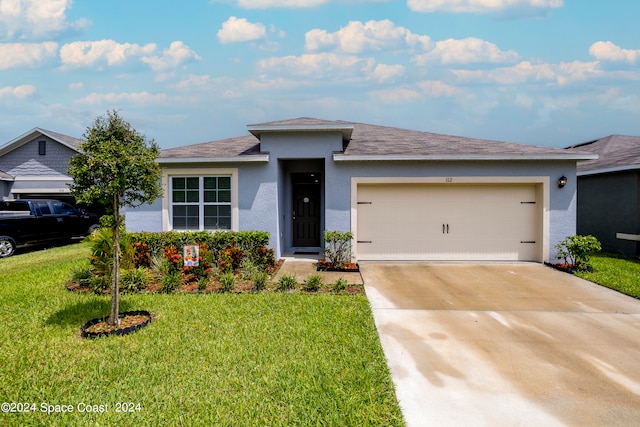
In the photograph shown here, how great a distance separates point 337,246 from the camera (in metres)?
8.76

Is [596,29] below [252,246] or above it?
above

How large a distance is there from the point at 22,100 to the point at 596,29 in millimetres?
29631

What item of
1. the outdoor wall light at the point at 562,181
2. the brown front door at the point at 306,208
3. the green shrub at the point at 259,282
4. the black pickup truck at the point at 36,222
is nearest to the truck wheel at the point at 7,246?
the black pickup truck at the point at 36,222

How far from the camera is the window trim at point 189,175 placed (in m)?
9.07

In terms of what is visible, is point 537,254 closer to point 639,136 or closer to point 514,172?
point 514,172

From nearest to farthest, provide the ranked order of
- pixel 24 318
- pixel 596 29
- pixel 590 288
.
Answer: pixel 24 318, pixel 590 288, pixel 596 29

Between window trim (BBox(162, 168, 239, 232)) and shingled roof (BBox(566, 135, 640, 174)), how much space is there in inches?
413

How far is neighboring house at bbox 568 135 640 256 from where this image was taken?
10125mm

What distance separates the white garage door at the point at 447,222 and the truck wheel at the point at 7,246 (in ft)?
37.4

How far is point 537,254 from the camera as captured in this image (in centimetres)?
906

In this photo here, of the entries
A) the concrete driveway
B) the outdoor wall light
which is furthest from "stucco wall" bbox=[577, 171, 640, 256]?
the concrete driveway

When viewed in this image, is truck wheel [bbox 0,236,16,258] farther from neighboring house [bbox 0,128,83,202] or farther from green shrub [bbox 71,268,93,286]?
green shrub [bbox 71,268,93,286]

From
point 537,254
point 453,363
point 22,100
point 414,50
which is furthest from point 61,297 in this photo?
point 22,100

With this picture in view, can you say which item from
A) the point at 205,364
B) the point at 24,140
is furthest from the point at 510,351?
the point at 24,140
